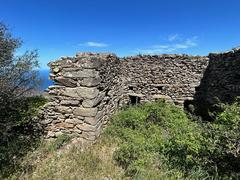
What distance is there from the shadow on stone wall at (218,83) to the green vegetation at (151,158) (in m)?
4.12

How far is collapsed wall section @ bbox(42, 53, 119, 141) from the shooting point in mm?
6812

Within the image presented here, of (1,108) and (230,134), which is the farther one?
(1,108)

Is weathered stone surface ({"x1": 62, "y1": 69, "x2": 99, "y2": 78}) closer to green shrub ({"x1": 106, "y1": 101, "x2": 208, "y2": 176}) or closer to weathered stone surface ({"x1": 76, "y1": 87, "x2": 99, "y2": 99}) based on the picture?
weathered stone surface ({"x1": 76, "y1": 87, "x2": 99, "y2": 99})

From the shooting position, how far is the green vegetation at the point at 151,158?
15.6ft

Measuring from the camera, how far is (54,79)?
23.7 feet

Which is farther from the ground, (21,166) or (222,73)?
(222,73)

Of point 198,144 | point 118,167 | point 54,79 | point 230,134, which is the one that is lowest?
point 118,167

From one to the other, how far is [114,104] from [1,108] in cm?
417

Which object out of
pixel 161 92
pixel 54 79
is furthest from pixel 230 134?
pixel 161 92

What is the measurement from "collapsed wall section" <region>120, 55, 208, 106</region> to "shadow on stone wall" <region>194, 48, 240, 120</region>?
30cm

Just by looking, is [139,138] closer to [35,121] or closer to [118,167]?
[118,167]

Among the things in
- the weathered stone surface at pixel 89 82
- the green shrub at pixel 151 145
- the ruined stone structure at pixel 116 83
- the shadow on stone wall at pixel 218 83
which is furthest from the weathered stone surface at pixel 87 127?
the shadow on stone wall at pixel 218 83

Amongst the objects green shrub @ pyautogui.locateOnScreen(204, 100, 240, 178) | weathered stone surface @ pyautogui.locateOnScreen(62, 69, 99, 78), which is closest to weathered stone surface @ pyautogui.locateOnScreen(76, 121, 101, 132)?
weathered stone surface @ pyautogui.locateOnScreen(62, 69, 99, 78)

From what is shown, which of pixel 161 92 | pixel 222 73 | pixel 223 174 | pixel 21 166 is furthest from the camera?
pixel 161 92
